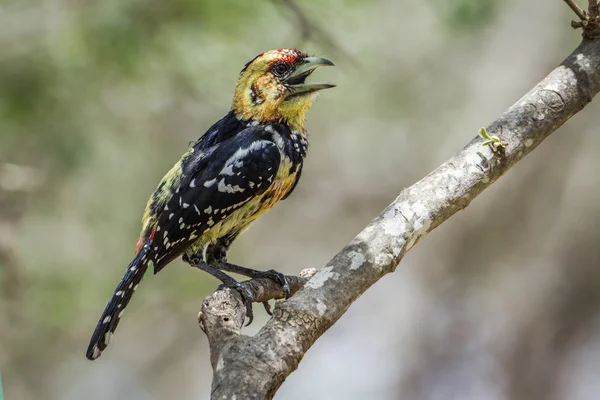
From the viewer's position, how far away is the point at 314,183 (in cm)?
759

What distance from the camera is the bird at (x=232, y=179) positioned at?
3.50 meters

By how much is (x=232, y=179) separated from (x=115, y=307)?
744 mm

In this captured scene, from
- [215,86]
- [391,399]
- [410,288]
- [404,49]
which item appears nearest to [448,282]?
[410,288]

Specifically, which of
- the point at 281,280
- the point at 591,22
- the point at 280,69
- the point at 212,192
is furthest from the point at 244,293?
the point at 591,22

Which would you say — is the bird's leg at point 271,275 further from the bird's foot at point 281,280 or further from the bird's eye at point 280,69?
the bird's eye at point 280,69

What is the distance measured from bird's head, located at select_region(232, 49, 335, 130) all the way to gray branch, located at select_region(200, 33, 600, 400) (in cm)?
86

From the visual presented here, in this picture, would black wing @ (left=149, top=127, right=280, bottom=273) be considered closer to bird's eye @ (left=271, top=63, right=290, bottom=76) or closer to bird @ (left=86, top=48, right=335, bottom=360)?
bird @ (left=86, top=48, right=335, bottom=360)

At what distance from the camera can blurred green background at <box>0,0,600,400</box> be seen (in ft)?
17.3

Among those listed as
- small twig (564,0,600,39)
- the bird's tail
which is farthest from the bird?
small twig (564,0,600,39)

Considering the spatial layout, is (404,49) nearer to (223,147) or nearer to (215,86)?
(215,86)

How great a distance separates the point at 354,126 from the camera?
24.3 ft

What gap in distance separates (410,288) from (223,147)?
378 cm

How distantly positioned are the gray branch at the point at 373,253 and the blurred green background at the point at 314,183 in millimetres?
1743

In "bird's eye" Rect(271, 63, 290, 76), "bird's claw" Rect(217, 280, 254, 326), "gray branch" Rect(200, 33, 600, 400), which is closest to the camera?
"gray branch" Rect(200, 33, 600, 400)
